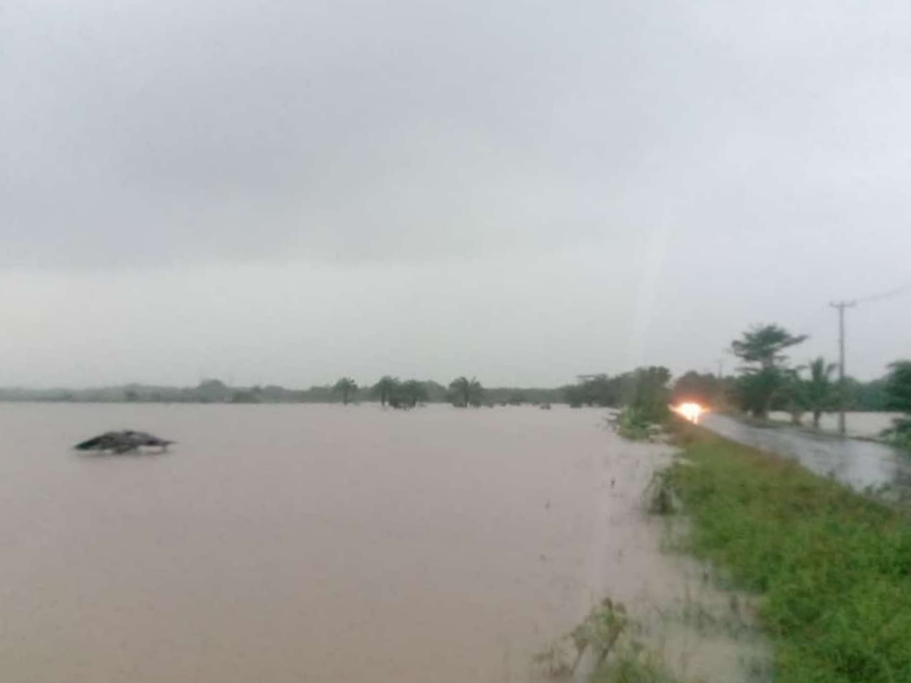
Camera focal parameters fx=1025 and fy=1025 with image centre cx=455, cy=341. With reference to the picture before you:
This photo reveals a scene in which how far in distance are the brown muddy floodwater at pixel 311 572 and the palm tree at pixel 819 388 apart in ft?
67.1

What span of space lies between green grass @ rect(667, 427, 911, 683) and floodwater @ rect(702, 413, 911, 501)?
5.33 ft

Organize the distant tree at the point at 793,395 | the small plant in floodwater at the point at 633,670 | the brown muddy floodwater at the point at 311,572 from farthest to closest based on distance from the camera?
the distant tree at the point at 793,395 → the brown muddy floodwater at the point at 311,572 → the small plant in floodwater at the point at 633,670

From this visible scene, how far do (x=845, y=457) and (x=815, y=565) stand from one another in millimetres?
18411

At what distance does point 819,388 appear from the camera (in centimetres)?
4475

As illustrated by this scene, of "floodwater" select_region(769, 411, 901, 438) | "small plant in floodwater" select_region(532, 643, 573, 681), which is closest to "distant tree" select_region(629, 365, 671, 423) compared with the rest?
"floodwater" select_region(769, 411, 901, 438)

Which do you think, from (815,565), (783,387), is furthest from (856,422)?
(815,565)

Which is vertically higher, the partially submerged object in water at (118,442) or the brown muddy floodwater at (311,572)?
the partially submerged object in water at (118,442)

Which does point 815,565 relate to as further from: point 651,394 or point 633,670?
point 651,394

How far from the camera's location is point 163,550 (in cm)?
1397

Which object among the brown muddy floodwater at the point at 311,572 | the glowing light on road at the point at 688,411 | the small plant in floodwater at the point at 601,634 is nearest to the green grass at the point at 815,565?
the brown muddy floodwater at the point at 311,572

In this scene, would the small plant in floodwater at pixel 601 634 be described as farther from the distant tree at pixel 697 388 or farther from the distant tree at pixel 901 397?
the distant tree at pixel 697 388

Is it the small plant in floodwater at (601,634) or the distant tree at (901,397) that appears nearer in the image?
the small plant in floodwater at (601,634)

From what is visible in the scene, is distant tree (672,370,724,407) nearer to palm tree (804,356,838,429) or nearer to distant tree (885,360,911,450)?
palm tree (804,356,838,429)

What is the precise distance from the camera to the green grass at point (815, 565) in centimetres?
711
